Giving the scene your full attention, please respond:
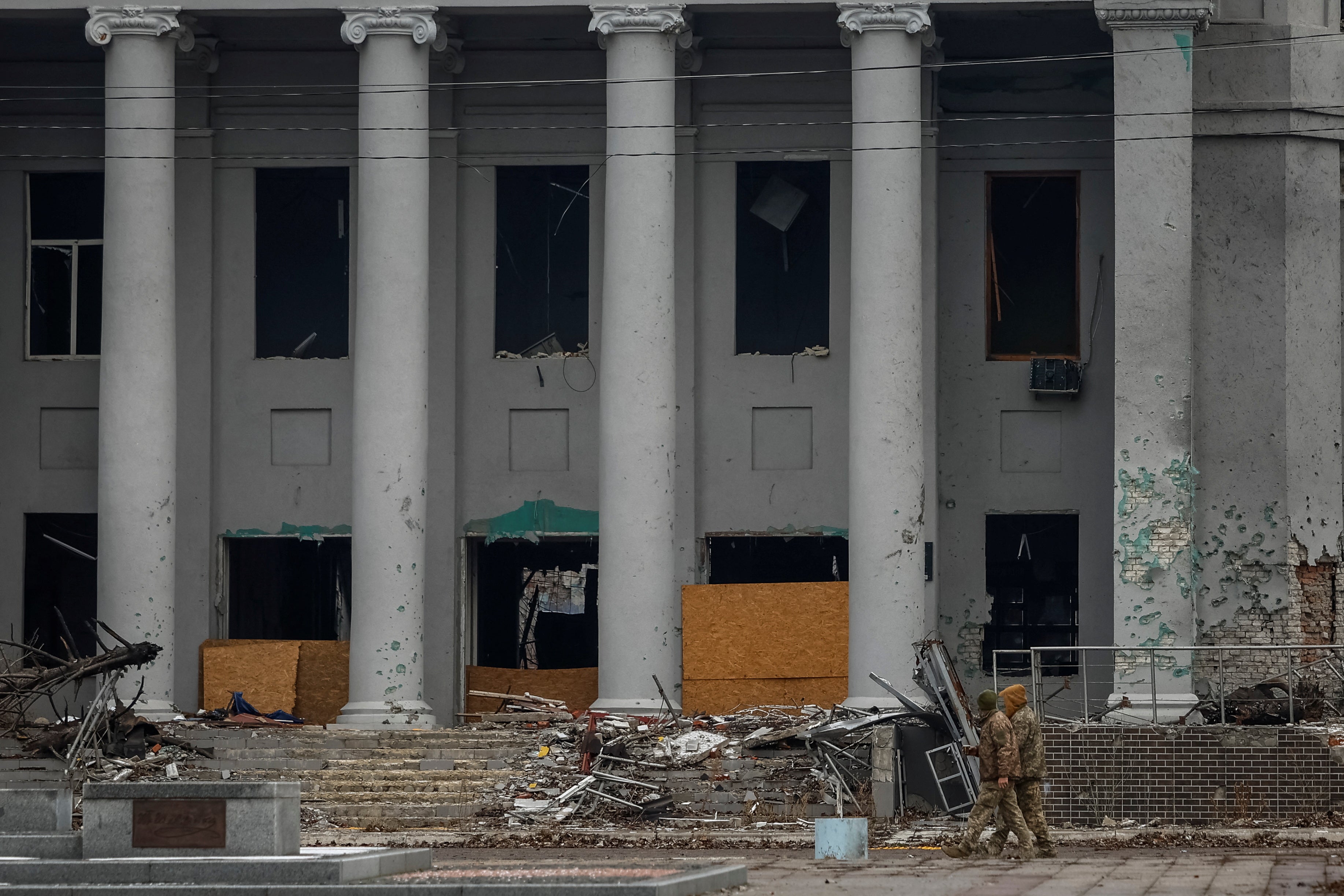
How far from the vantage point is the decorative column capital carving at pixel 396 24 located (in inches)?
966

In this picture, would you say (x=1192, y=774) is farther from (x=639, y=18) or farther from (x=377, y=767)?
(x=639, y=18)

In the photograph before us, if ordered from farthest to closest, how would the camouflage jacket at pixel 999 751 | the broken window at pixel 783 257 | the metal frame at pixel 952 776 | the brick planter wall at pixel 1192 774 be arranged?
the broken window at pixel 783 257 → the metal frame at pixel 952 776 → the brick planter wall at pixel 1192 774 → the camouflage jacket at pixel 999 751

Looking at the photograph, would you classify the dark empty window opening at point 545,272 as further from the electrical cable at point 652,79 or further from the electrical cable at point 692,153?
the electrical cable at point 652,79

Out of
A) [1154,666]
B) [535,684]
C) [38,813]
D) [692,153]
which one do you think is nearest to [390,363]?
[535,684]

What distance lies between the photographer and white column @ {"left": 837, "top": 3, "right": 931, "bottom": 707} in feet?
77.9

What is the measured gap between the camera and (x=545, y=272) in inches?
1066

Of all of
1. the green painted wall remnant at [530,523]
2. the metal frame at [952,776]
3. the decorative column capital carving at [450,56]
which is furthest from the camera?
the green painted wall remnant at [530,523]

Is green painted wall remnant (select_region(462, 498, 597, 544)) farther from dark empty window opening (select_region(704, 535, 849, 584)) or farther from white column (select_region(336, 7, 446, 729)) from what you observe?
white column (select_region(336, 7, 446, 729))

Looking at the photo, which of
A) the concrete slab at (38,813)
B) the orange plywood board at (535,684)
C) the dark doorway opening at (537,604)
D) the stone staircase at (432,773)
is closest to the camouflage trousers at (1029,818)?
the stone staircase at (432,773)

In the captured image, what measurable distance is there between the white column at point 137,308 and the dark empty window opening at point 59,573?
2.79m

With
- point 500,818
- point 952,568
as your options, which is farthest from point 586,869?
point 952,568

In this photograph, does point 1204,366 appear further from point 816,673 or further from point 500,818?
point 500,818

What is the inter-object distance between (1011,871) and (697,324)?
12.3 metres

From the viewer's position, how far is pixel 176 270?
27.0 metres
